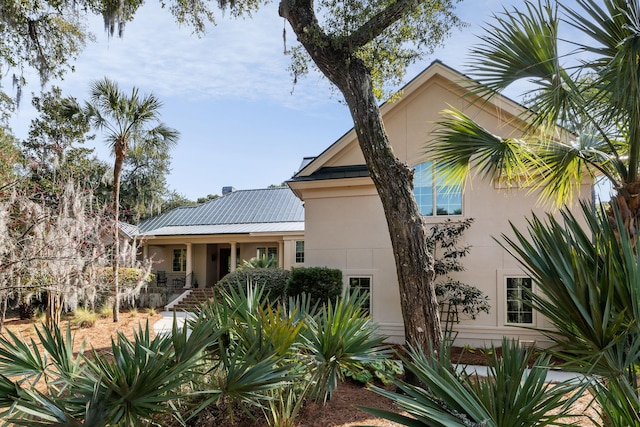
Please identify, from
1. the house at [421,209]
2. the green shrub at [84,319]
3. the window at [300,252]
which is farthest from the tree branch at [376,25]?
the window at [300,252]

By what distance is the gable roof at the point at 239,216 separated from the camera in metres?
22.2

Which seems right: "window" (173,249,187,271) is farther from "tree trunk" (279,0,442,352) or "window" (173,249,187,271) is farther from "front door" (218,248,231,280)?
"tree trunk" (279,0,442,352)

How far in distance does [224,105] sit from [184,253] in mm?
10160

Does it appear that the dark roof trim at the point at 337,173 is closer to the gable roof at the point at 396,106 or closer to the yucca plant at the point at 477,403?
the gable roof at the point at 396,106

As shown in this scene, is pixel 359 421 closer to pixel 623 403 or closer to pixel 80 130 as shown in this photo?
pixel 623 403

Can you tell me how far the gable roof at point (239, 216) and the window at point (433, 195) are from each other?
9.25 m

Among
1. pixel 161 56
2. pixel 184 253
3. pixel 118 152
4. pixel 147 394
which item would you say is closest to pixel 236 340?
pixel 147 394

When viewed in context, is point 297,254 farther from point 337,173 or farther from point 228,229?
point 337,173

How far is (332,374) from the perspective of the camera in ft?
15.2

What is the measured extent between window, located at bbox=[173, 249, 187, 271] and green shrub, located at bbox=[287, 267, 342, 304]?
14.5m

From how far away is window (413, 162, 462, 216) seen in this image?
11.6 meters

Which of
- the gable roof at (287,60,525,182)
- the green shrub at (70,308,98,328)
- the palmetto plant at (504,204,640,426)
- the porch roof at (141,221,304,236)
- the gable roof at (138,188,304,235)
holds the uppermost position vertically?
the gable roof at (287,60,525,182)

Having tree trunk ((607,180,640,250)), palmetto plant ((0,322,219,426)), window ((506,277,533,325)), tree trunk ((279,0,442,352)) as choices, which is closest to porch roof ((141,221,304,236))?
window ((506,277,533,325))

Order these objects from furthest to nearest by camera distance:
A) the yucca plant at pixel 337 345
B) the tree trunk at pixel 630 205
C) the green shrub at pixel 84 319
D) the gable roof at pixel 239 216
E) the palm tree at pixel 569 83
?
the gable roof at pixel 239 216
the green shrub at pixel 84 319
the tree trunk at pixel 630 205
the yucca plant at pixel 337 345
the palm tree at pixel 569 83
